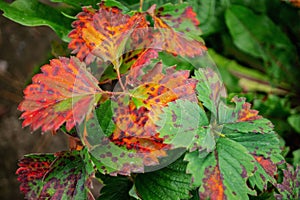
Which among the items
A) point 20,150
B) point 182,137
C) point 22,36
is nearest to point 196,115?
point 182,137

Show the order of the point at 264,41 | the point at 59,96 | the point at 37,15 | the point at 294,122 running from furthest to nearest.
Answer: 1. the point at 264,41
2. the point at 294,122
3. the point at 37,15
4. the point at 59,96

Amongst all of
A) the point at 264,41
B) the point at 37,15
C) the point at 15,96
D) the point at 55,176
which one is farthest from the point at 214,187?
the point at 15,96

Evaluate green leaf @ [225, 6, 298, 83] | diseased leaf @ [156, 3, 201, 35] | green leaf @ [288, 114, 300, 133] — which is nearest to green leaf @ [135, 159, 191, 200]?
diseased leaf @ [156, 3, 201, 35]

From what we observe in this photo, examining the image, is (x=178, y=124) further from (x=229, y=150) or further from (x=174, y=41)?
(x=174, y=41)

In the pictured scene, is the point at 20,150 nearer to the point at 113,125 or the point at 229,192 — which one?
the point at 113,125

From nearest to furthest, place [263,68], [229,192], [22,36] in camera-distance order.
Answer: [229,192]
[263,68]
[22,36]

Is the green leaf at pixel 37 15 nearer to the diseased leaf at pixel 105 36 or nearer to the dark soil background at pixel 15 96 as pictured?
the diseased leaf at pixel 105 36
